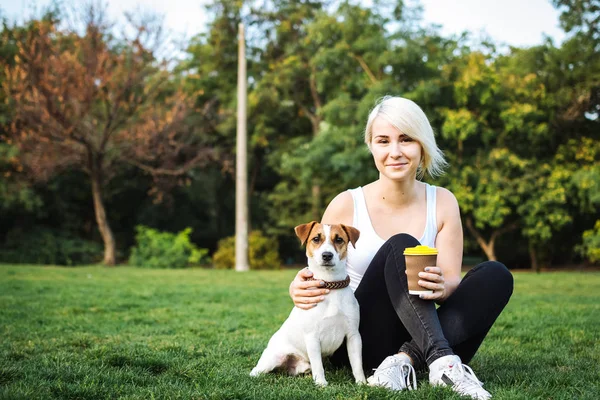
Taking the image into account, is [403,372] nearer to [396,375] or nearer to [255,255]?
[396,375]

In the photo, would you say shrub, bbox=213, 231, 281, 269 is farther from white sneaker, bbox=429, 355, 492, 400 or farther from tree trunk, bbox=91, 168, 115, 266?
white sneaker, bbox=429, 355, 492, 400

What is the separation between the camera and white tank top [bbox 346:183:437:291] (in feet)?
11.0

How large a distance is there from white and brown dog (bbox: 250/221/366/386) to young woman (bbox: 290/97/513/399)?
0.23 feet

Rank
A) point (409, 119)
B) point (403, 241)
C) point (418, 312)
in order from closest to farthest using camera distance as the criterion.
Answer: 1. point (418, 312)
2. point (403, 241)
3. point (409, 119)

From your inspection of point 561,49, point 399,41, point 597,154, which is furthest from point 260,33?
point 597,154

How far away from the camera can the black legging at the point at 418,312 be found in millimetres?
2891

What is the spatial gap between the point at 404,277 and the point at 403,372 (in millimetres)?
479

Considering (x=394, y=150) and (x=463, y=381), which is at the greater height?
(x=394, y=150)

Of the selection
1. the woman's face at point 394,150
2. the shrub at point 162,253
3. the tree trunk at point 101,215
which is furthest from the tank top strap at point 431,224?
the tree trunk at point 101,215

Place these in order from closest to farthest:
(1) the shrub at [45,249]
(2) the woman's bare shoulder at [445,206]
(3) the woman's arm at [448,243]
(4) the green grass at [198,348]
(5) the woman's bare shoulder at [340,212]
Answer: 1. (4) the green grass at [198,348]
2. (3) the woman's arm at [448,243]
3. (2) the woman's bare shoulder at [445,206]
4. (5) the woman's bare shoulder at [340,212]
5. (1) the shrub at [45,249]

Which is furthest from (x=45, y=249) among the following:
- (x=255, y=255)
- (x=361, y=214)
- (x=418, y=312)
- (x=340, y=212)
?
(x=418, y=312)

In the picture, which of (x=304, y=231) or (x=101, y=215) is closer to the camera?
(x=304, y=231)

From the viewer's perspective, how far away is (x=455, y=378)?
9.05ft

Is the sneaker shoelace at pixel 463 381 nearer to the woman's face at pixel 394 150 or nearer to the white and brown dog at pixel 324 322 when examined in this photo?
the white and brown dog at pixel 324 322
